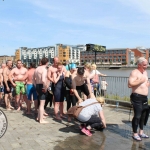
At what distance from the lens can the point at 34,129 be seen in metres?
6.13

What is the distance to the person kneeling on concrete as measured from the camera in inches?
222

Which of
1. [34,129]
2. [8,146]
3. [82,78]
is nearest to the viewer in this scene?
[8,146]

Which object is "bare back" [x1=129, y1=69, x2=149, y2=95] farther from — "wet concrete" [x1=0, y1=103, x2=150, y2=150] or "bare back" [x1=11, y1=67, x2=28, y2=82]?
"bare back" [x1=11, y1=67, x2=28, y2=82]

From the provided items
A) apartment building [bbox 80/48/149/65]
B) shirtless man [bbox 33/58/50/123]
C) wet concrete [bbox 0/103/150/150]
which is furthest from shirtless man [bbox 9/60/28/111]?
apartment building [bbox 80/48/149/65]

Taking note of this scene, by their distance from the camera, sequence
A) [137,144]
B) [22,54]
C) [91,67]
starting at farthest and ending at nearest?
[22,54]
[91,67]
[137,144]

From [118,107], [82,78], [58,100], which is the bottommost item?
[118,107]

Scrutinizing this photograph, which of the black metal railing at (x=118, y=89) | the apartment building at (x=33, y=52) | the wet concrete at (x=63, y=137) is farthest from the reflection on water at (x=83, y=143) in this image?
the apartment building at (x=33, y=52)

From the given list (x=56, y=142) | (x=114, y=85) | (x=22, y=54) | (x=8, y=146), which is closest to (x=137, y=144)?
(x=56, y=142)

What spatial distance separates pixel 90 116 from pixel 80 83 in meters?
1.26

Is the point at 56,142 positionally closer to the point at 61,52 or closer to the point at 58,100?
the point at 58,100

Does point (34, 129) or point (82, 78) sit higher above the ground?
point (82, 78)

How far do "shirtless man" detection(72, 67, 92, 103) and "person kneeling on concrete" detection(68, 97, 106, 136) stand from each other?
687mm

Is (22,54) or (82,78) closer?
(82,78)

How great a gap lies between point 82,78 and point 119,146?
219 centimetres
